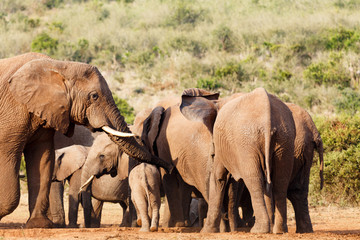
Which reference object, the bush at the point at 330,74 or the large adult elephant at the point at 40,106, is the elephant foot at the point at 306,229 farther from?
the bush at the point at 330,74

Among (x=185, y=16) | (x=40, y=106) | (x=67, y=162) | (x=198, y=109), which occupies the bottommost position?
(x=185, y=16)

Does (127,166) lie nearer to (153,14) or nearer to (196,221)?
(196,221)

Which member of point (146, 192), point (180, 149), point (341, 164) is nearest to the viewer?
point (146, 192)

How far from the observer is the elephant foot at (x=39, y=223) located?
25.8 feet

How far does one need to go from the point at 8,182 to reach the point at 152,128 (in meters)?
2.47

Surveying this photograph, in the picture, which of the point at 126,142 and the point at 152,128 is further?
the point at 152,128

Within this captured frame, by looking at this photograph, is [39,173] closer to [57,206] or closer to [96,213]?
[57,206]

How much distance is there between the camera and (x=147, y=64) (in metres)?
28.5

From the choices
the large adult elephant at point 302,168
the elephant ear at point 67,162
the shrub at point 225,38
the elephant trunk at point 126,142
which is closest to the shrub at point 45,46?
the shrub at point 225,38

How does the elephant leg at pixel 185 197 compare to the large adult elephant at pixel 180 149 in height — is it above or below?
below

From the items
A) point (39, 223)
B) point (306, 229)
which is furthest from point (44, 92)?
point (306, 229)

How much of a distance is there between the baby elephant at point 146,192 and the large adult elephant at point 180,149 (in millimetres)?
507

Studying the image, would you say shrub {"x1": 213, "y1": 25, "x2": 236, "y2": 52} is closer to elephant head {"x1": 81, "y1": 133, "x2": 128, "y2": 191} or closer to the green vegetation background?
the green vegetation background

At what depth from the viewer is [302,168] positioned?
8.34m
